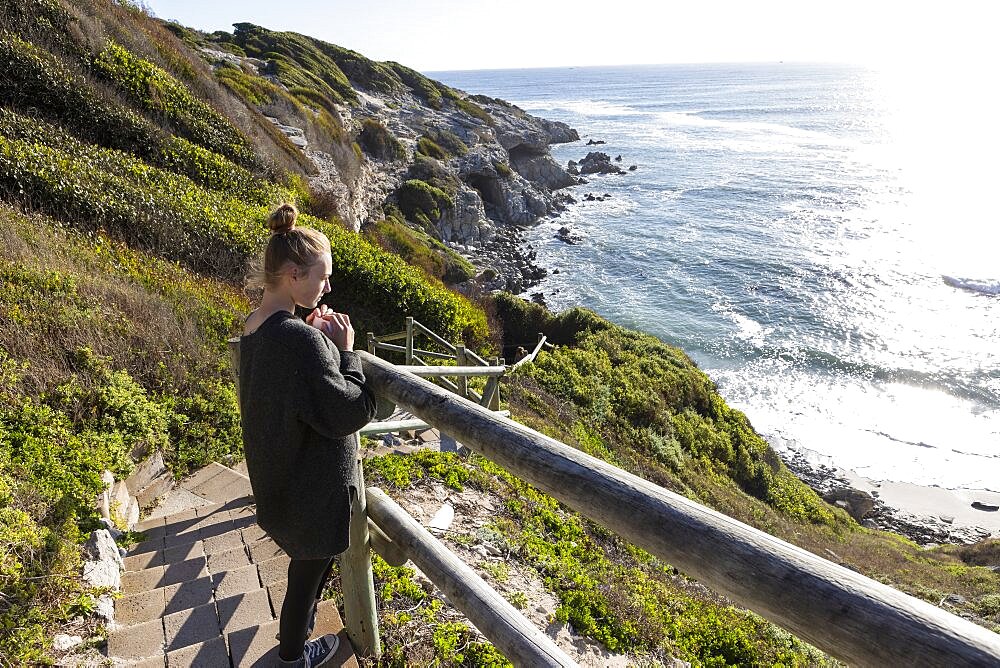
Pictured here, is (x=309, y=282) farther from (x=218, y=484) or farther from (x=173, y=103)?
(x=173, y=103)

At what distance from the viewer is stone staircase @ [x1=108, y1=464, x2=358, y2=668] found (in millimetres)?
2971

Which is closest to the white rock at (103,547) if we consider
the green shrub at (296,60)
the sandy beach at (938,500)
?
the sandy beach at (938,500)

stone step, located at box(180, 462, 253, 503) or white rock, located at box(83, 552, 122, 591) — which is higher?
white rock, located at box(83, 552, 122, 591)

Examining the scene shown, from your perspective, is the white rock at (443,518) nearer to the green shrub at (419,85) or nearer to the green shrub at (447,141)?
the green shrub at (447,141)

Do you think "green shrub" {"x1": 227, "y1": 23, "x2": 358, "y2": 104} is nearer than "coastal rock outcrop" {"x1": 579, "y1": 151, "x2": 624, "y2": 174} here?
Yes

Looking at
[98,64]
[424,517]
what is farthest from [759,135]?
[424,517]

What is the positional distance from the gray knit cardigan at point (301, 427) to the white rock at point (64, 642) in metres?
1.56

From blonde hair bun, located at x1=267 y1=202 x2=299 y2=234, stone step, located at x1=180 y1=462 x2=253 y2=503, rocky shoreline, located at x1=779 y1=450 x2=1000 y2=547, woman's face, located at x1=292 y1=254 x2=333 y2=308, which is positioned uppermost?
blonde hair bun, located at x1=267 y1=202 x2=299 y2=234

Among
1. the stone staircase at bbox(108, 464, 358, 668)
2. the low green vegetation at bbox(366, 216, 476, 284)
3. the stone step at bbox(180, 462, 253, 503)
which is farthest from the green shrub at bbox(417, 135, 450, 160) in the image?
the stone staircase at bbox(108, 464, 358, 668)

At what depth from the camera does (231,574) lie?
363cm

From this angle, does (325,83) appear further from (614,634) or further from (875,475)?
(614,634)

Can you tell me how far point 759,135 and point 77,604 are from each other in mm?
91502

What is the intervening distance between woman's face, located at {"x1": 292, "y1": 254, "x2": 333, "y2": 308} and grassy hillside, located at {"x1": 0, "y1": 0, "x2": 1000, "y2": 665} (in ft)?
7.08

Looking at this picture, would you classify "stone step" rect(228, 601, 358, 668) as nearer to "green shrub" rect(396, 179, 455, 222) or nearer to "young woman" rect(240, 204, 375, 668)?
"young woman" rect(240, 204, 375, 668)
